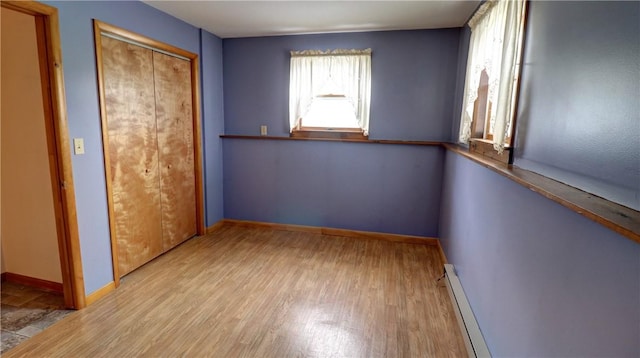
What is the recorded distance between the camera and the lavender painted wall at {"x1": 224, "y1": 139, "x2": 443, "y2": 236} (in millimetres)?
3553

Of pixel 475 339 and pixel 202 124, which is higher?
pixel 202 124

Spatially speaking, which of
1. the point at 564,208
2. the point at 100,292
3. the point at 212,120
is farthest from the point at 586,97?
the point at 212,120

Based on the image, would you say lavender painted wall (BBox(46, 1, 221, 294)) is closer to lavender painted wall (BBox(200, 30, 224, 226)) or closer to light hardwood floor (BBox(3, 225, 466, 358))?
light hardwood floor (BBox(3, 225, 466, 358))

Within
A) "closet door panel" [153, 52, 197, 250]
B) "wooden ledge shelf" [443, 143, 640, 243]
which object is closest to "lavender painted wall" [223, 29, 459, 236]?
"closet door panel" [153, 52, 197, 250]

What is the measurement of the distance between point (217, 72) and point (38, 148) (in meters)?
1.99

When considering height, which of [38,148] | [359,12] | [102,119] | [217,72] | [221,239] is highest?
[359,12]

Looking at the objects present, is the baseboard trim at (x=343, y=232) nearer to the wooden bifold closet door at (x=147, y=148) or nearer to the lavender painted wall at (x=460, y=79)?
the wooden bifold closet door at (x=147, y=148)

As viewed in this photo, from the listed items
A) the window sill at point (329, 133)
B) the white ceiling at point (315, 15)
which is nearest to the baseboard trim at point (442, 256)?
the window sill at point (329, 133)

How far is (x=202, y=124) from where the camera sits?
11.8 feet

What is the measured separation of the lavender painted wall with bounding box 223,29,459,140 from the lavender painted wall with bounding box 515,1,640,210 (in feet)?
6.10

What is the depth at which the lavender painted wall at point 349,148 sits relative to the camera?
3387mm

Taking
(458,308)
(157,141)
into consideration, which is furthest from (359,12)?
(458,308)

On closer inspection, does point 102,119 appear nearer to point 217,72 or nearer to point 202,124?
point 202,124

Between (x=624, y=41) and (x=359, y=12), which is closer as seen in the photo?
(x=624, y=41)
